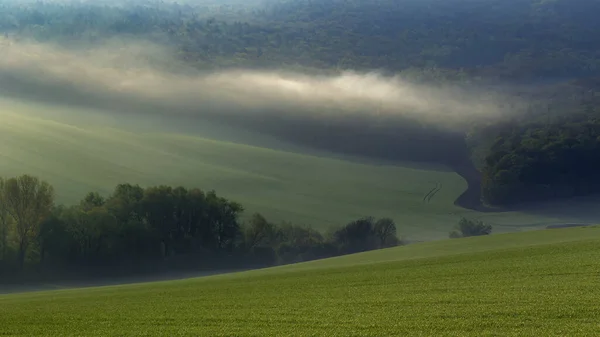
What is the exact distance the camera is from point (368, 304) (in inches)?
894

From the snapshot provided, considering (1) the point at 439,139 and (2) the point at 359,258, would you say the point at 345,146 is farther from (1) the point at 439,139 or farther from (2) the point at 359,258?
(2) the point at 359,258

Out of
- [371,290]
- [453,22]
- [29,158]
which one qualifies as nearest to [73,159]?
[29,158]

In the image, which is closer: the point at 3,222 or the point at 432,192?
the point at 3,222

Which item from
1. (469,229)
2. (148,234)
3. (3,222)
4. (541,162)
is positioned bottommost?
(469,229)

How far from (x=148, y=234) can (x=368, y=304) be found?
34.3 m

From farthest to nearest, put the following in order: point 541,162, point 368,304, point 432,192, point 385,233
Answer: point 432,192
point 541,162
point 385,233
point 368,304

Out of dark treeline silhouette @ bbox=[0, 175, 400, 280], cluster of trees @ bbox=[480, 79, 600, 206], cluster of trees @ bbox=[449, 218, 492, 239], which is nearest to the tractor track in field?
cluster of trees @ bbox=[480, 79, 600, 206]

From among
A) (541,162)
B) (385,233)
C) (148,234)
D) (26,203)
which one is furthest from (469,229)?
(26,203)

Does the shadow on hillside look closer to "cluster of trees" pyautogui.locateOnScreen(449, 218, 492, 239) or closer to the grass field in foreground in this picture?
the grass field in foreground

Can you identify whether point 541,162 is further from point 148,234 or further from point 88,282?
point 88,282

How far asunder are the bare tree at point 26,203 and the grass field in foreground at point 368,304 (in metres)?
23.2

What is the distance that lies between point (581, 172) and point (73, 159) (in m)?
65.2

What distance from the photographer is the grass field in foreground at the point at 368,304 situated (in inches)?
735

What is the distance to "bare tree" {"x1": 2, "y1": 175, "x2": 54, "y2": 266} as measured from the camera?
173 feet
